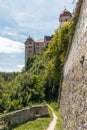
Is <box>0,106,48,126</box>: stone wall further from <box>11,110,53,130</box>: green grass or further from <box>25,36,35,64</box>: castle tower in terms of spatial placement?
<box>25,36,35,64</box>: castle tower

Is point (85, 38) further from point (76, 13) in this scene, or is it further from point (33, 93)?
point (33, 93)

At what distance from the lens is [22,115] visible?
21.2m

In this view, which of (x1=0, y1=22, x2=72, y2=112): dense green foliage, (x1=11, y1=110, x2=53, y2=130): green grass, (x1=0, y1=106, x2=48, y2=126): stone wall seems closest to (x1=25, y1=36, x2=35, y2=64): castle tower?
(x1=0, y1=22, x2=72, y2=112): dense green foliage

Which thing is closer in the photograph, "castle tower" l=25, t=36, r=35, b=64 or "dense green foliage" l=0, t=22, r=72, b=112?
"dense green foliage" l=0, t=22, r=72, b=112

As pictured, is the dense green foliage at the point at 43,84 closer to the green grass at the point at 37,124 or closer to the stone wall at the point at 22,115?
the stone wall at the point at 22,115

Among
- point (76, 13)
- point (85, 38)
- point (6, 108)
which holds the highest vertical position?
point (76, 13)

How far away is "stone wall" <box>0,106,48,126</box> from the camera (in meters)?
20.0

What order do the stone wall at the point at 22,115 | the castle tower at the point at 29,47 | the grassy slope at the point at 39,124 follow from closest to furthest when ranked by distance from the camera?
the grassy slope at the point at 39,124 → the stone wall at the point at 22,115 → the castle tower at the point at 29,47

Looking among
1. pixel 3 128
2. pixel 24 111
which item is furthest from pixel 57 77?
pixel 3 128

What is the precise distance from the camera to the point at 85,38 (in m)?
11.3

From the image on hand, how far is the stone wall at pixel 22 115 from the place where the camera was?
2000cm

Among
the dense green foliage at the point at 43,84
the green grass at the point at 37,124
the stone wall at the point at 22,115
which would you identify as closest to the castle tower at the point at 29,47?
the dense green foliage at the point at 43,84

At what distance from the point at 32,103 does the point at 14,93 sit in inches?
119

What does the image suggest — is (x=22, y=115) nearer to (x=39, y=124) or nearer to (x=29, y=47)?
(x=39, y=124)
